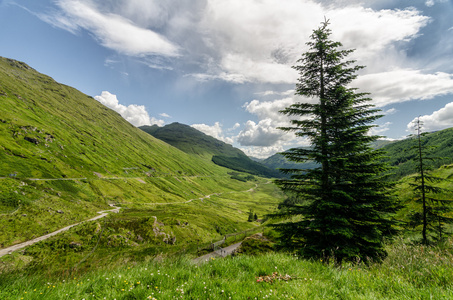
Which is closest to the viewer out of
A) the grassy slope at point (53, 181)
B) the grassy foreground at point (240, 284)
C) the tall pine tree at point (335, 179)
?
the grassy foreground at point (240, 284)

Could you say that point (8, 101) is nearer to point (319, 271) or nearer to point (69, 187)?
point (69, 187)

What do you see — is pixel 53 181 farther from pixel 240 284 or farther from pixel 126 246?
pixel 240 284

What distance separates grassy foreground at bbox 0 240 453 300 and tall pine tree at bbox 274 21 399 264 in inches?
302

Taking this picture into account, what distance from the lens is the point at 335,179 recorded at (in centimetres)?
1570

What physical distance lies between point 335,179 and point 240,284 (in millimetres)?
14308

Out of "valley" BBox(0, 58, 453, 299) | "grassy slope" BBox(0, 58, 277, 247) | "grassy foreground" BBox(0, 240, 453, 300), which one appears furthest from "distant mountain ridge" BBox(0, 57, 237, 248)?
"grassy foreground" BBox(0, 240, 453, 300)

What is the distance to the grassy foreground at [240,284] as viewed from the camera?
4.12m

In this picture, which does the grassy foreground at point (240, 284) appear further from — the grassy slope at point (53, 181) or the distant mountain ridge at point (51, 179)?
the distant mountain ridge at point (51, 179)

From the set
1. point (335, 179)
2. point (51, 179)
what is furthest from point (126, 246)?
point (51, 179)

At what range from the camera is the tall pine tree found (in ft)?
43.6

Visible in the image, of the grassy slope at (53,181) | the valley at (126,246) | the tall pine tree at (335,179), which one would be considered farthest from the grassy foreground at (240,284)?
the grassy slope at (53,181)

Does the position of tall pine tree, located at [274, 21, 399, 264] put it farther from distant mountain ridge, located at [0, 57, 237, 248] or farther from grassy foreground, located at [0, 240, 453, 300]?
distant mountain ridge, located at [0, 57, 237, 248]

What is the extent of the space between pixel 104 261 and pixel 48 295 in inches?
126

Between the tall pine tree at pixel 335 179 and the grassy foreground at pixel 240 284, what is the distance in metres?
7.66
